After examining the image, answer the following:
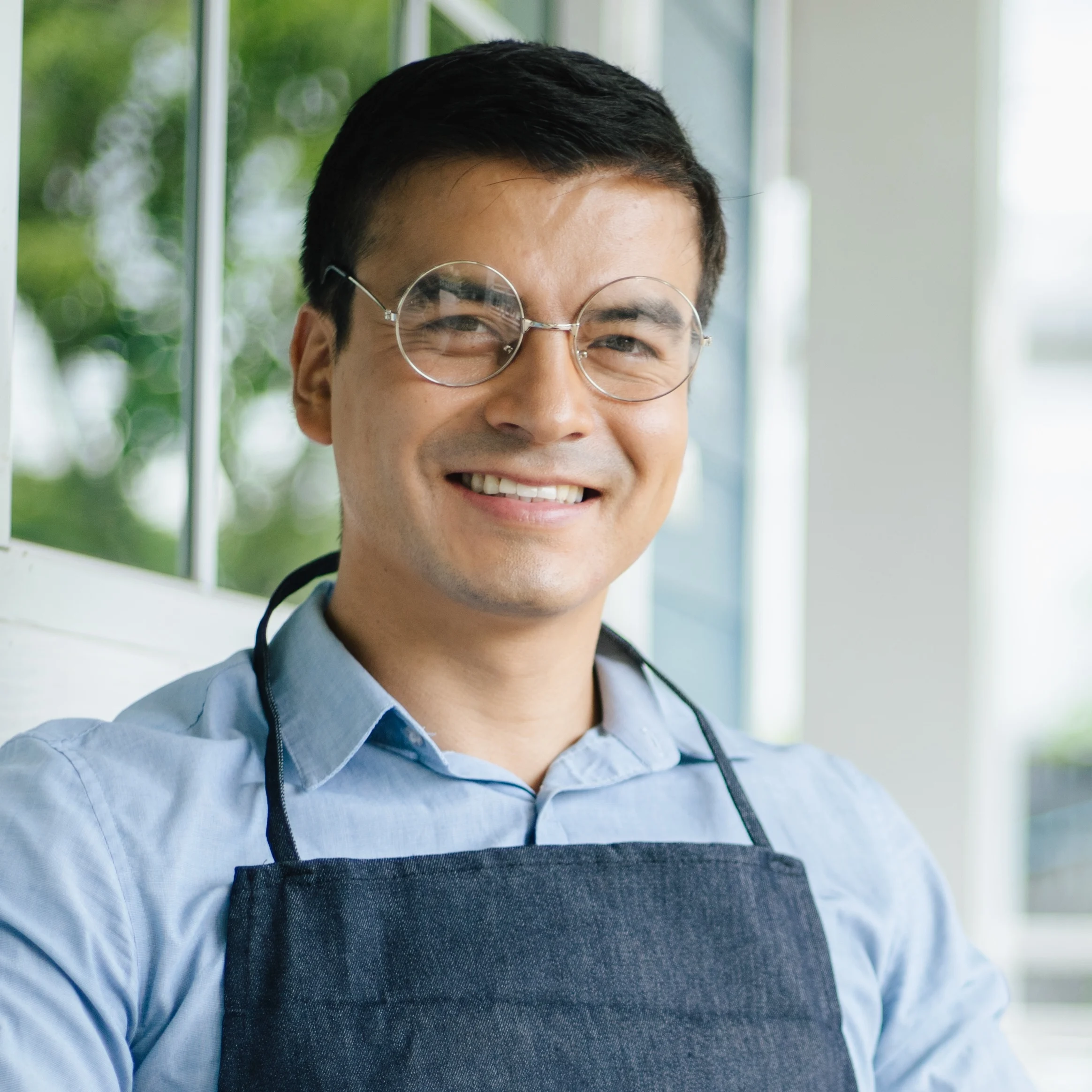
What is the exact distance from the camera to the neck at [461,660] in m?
1.28

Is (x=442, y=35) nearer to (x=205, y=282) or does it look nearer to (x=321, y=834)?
(x=205, y=282)

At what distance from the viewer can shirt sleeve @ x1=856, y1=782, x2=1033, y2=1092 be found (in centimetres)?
135

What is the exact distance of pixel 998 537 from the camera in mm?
3045

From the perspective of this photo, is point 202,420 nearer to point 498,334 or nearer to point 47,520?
point 47,520

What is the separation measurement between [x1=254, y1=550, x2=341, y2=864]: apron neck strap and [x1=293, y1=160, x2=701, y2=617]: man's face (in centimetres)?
11

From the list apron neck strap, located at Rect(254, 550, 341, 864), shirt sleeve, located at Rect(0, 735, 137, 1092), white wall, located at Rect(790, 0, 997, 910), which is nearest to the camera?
shirt sleeve, located at Rect(0, 735, 137, 1092)

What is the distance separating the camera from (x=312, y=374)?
1.38 meters

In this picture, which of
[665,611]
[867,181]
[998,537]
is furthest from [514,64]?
[998,537]

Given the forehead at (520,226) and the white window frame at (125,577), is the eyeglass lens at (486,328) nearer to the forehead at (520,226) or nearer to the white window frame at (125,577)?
the forehead at (520,226)

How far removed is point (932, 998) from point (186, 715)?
0.79m

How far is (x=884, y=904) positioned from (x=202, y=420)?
91 centimetres

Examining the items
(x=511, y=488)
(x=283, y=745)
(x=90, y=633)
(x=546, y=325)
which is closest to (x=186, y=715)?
(x=283, y=745)

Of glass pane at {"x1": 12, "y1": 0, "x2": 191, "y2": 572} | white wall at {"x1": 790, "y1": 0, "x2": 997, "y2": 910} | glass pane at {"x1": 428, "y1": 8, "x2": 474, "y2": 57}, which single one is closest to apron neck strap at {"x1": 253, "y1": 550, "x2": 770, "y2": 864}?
glass pane at {"x1": 12, "y1": 0, "x2": 191, "y2": 572}

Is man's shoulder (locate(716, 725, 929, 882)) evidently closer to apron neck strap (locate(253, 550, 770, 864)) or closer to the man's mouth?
apron neck strap (locate(253, 550, 770, 864))
